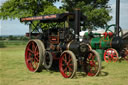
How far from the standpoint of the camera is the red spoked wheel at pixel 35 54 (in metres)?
8.41

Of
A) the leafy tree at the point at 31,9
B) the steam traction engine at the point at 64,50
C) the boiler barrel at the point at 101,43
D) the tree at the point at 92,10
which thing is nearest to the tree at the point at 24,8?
the leafy tree at the point at 31,9

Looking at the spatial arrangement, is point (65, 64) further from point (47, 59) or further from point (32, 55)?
point (32, 55)

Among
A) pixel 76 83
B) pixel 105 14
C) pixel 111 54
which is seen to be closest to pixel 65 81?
pixel 76 83

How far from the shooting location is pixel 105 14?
3019cm

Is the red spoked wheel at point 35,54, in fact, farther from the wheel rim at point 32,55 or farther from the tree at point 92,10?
the tree at point 92,10

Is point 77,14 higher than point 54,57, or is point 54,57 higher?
point 77,14

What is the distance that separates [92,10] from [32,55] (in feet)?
72.4

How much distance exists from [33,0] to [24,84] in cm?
1795

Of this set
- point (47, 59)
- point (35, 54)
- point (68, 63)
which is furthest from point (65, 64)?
point (35, 54)

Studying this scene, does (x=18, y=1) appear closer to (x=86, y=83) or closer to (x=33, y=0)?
(x=33, y=0)

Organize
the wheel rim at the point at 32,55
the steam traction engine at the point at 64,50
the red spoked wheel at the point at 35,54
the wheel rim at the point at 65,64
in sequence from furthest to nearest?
1. the wheel rim at the point at 32,55
2. the red spoked wheel at the point at 35,54
3. the steam traction engine at the point at 64,50
4. the wheel rim at the point at 65,64

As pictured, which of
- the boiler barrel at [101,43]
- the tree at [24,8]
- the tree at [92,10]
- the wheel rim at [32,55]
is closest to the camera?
the wheel rim at [32,55]

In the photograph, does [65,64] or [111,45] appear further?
[111,45]

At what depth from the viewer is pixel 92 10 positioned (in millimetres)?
30234
